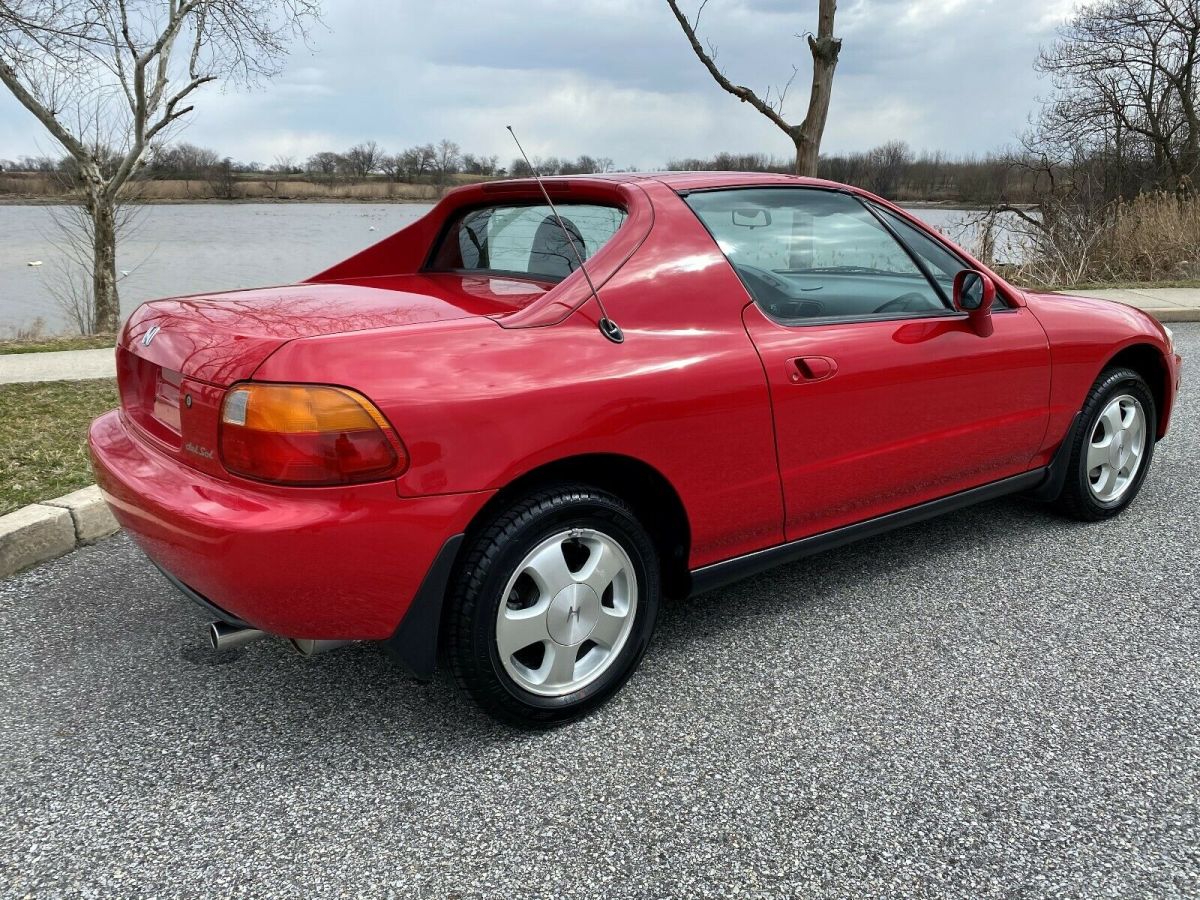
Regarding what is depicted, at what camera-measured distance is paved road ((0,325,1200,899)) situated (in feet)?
6.68

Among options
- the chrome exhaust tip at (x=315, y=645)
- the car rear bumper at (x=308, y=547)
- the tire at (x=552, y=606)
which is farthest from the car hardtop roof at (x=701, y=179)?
the chrome exhaust tip at (x=315, y=645)

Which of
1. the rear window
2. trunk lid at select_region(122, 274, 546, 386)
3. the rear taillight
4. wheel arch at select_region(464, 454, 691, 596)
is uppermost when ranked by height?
the rear window

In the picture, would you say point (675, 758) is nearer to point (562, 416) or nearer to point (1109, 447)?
point (562, 416)

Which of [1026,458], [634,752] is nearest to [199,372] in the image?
[634,752]

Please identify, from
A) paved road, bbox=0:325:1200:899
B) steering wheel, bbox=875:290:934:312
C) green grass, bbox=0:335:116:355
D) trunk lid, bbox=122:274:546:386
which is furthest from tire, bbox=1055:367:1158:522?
green grass, bbox=0:335:116:355

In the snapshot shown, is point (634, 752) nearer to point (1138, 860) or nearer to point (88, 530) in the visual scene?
point (1138, 860)

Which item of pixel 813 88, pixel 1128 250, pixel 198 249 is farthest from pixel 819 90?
pixel 198 249

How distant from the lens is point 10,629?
318 cm

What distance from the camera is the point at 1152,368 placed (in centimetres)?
423

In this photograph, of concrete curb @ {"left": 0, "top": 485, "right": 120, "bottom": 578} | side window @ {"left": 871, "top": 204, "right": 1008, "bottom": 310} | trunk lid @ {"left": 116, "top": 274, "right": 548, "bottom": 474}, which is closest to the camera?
trunk lid @ {"left": 116, "top": 274, "right": 548, "bottom": 474}

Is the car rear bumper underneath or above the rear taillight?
underneath

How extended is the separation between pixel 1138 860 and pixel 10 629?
11.3 feet

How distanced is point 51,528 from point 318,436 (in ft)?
7.66

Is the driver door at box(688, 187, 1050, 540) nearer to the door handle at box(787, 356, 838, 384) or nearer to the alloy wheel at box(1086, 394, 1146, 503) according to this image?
the door handle at box(787, 356, 838, 384)
